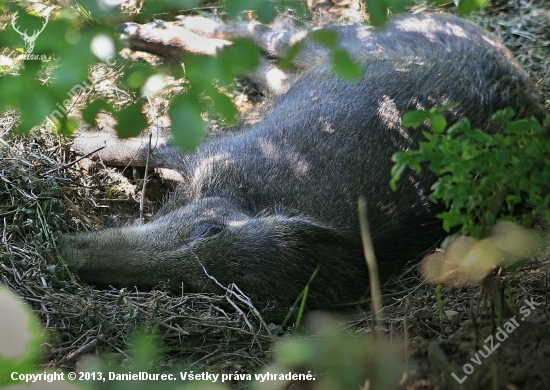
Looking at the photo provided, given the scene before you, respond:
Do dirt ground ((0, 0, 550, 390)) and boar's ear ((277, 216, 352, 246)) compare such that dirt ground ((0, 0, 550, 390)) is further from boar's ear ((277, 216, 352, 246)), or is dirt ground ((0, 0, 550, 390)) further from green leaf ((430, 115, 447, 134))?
green leaf ((430, 115, 447, 134))

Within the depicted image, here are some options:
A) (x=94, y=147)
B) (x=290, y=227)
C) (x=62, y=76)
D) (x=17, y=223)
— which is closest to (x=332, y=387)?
(x=62, y=76)

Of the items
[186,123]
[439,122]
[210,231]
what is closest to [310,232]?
[210,231]

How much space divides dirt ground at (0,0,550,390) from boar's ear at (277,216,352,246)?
518 millimetres

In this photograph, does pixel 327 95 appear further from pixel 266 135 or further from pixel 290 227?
pixel 290 227

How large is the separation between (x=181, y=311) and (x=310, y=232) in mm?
1129

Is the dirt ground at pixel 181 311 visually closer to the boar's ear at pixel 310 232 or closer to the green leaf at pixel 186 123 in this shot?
the boar's ear at pixel 310 232

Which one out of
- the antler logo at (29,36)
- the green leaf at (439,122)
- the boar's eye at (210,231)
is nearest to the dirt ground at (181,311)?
the boar's eye at (210,231)

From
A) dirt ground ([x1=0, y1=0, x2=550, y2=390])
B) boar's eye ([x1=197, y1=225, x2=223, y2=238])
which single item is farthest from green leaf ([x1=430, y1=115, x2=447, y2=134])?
boar's eye ([x1=197, y1=225, x2=223, y2=238])

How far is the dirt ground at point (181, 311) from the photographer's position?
107 inches

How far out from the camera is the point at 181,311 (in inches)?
163

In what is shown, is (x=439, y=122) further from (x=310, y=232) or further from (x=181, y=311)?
(x=181, y=311)

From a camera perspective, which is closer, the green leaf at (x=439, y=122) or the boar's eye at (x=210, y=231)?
the green leaf at (x=439, y=122)

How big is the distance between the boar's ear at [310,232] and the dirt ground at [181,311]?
518 millimetres

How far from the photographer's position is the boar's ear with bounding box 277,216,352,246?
15.3ft
